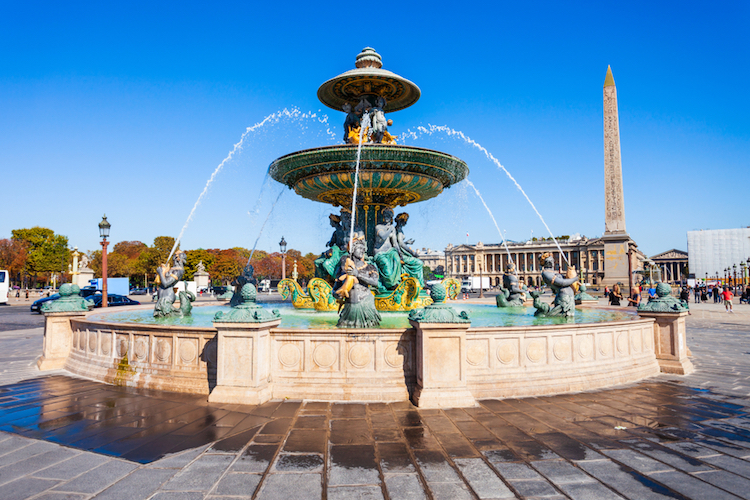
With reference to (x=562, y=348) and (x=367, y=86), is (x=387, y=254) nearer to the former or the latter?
(x=367, y=86)

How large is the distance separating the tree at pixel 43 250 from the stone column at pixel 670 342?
277 feet

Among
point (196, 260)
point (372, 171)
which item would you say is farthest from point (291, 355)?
point (196, 260)

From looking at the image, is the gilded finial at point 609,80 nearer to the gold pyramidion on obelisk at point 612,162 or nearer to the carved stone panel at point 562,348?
the gold pyramidion on obelisk at point 612,162

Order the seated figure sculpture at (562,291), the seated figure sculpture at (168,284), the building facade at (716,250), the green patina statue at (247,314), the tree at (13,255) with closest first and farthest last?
1. the green patina statue at (247,314)
2. the seated figure sculpture at (562,291)
3. the seated figure sculpture at (168,284)
4. the tree at (13,255)
5. the building facade at (716,250)

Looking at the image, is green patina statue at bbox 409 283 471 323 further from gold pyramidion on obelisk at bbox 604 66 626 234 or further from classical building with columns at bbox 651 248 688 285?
classical building with columns at bbox 651 248 688 285

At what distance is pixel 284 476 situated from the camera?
3787 mm

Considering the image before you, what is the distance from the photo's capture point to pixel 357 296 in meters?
7.13

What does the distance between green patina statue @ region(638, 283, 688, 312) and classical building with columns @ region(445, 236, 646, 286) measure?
326 ft

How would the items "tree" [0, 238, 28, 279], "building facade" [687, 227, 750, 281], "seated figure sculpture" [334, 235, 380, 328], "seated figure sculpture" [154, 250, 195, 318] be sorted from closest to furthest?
"seated figure sculpture" [334, 235, 380, 328] → "seated figure sculpture" [154, 250, 195, 318] → "tree" [0, 238, 28, 279] → "building facade" [687, 227, 750, 281]

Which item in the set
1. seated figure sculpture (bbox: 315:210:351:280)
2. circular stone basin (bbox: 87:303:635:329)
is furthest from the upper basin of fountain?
circular stone basin (bbox: 87:303:635:329)

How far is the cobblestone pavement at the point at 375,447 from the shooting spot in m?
3.57

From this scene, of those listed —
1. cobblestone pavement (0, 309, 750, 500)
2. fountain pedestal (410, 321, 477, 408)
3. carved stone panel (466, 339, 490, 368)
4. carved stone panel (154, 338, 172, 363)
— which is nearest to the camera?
cobblestone pavement (0, 309, 750, 500)

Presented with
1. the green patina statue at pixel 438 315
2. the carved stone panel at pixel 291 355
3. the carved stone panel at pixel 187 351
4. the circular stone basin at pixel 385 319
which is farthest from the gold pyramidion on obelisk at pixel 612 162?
the carved stone panel at pixel 187 351

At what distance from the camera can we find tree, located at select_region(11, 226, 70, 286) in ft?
232
